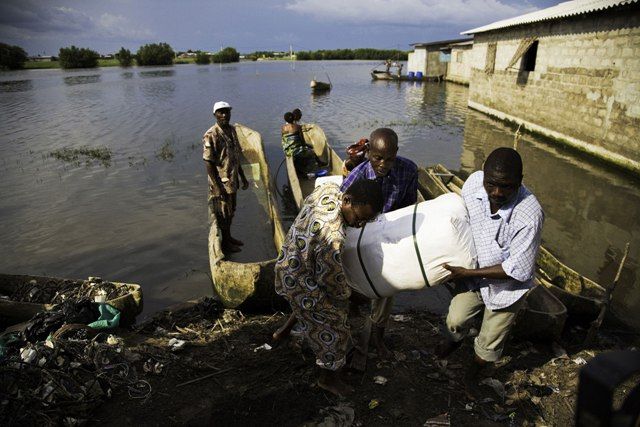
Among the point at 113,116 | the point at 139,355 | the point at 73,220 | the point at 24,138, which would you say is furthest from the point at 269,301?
the point at 113,116

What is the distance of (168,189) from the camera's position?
10234mm

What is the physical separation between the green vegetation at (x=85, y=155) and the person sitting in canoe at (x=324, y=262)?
11535mm

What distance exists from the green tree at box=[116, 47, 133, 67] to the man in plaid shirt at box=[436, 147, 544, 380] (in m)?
79.6

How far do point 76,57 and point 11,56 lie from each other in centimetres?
1003

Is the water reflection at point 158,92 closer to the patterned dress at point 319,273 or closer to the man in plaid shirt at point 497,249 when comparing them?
the patterned dress at point 319,273

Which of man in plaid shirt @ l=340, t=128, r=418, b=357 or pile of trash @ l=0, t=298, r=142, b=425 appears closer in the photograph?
pile of trash @ l=0, t=298, r=142, b=425

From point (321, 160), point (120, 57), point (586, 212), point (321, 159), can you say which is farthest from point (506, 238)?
point (120, 57)

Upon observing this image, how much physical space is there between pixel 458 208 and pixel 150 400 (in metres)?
2.83

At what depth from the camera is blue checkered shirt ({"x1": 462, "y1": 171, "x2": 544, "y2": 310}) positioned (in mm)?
2486

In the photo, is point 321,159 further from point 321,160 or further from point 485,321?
point 485,321

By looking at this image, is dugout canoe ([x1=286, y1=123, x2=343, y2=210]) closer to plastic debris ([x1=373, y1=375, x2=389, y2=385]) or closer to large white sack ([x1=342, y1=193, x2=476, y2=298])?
plastic debris ([x1=373, y1=375, x2=389, y2=385])

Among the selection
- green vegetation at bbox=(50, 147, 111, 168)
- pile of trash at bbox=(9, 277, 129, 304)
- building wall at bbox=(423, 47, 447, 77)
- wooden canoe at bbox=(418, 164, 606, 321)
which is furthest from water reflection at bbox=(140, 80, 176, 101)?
wooden canoe at bbox=(418, 164, 606, 321)

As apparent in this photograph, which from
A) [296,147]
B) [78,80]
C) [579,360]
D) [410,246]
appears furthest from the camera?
[78,80]

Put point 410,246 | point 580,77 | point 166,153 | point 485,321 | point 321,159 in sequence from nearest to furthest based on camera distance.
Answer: point 410,246 → point 485,321 → point 321,159 → point 580,77 → point 166,153
